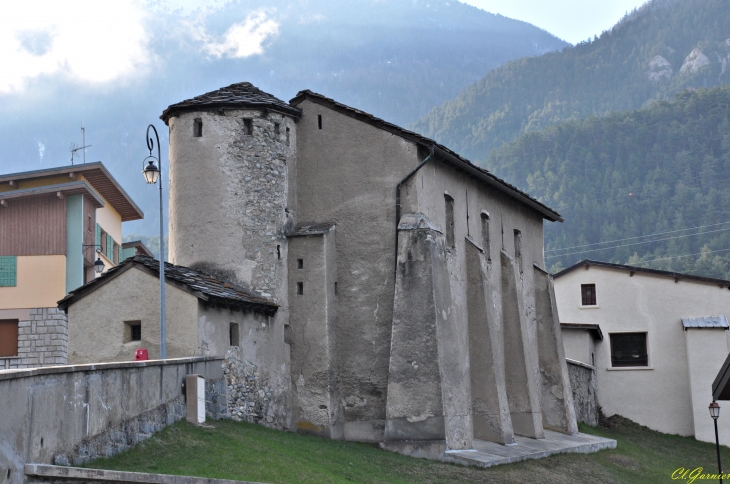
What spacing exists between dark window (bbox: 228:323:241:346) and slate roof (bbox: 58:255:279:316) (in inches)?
19.9

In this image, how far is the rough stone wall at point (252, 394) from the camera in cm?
2402

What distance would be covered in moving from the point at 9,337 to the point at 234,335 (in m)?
15.4

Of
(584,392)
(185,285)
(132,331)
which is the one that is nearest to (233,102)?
(185,285)

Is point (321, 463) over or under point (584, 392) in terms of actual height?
under

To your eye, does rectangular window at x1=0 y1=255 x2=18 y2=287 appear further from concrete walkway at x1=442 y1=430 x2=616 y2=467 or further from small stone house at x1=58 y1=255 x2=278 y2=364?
concrete walkway at x1=442 y1=430 x2=616 y2=467

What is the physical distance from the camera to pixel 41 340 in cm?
3622

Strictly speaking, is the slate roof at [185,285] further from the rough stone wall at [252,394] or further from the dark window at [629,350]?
the dark window at [629,350]

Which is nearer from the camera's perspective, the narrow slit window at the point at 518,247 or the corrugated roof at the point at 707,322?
the narrow slit window at the point at 518,247

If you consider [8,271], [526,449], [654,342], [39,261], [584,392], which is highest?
[39,261]

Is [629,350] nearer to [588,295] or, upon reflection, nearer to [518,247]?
Answer: [588,295]

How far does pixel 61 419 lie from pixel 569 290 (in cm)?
3743

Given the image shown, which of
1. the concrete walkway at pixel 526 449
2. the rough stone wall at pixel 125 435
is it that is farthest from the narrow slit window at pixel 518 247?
the rough stone wall at pixel 125 435

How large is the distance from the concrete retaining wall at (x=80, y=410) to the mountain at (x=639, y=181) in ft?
310

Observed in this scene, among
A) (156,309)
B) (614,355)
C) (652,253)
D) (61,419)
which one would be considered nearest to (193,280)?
(156,309)
